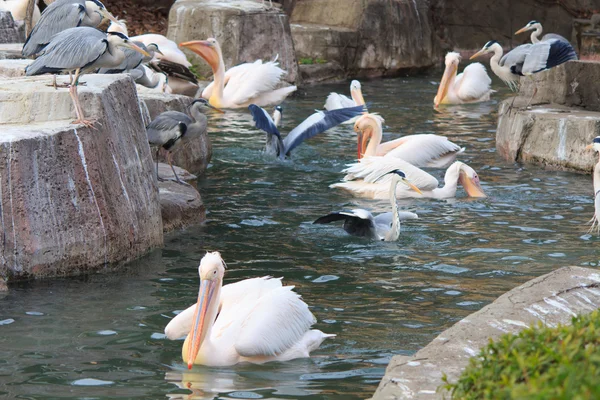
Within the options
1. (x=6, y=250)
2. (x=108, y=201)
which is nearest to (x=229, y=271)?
(x=108, y=201)

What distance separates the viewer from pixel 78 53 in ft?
19.9

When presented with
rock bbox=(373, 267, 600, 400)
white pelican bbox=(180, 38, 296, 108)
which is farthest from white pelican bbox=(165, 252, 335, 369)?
white pelican bbox=(180, 38, 296, 108)

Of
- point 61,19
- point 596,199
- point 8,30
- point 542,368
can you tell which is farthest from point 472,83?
point 542,368

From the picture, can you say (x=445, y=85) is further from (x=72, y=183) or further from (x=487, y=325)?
(x=487, y=325)

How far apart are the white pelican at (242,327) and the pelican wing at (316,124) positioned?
15.3 ft

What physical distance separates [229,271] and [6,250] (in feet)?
4.38

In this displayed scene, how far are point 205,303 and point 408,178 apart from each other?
4.12 metres

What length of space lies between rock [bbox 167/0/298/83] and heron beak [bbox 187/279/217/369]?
10.3 m

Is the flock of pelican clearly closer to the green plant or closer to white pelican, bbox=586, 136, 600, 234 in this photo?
white pelican, bbox=586, 136, 600, 234

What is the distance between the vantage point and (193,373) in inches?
172

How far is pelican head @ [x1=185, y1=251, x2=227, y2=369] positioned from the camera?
4305 mm

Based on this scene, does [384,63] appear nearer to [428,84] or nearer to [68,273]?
[428,84]

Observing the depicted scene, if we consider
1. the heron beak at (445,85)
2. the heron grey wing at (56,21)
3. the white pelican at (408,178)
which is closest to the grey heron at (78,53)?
the heron grey wing at (56,21)

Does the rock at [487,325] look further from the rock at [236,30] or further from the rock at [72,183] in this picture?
the rock at [236,30]
